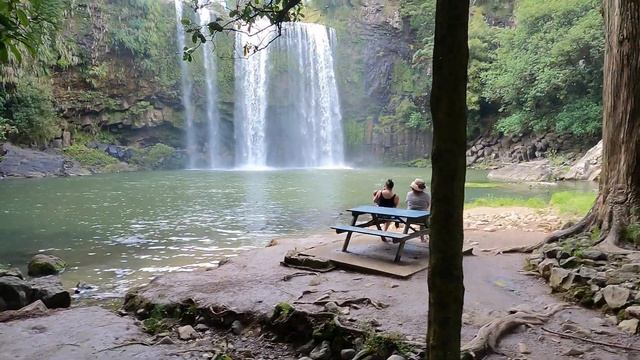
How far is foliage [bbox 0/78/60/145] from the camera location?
25.2 meters

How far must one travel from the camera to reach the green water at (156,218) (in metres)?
8.48

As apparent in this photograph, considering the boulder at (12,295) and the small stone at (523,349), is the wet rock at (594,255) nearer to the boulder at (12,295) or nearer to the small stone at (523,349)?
the small stone at (523,349)

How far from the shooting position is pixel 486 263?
650 cm

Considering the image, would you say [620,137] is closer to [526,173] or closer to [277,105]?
[526,173]

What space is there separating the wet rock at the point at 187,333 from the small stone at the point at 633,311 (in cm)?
383

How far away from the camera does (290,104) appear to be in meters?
34.6

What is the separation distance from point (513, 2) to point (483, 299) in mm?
32022

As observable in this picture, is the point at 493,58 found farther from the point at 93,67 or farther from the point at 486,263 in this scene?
the point at 486,263

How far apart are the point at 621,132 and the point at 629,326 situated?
Result: 122 inches

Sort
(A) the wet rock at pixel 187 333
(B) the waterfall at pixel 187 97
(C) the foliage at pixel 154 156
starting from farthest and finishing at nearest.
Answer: (B) the waterfall at pixel 187 97, (C) the foliage at pixel 154 156, (A) the wet rock at pixel 187 333

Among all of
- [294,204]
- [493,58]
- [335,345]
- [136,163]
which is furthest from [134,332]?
[493,58]

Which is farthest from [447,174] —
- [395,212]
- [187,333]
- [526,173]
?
[526,173]

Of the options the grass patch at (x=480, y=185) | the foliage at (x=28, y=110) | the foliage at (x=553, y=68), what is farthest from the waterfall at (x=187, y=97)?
the grass patch at (x=480, y=185)

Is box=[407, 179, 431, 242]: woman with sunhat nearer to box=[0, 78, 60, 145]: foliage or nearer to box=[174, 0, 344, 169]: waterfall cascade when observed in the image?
box=[0, 78, 60, 145]: foliage
